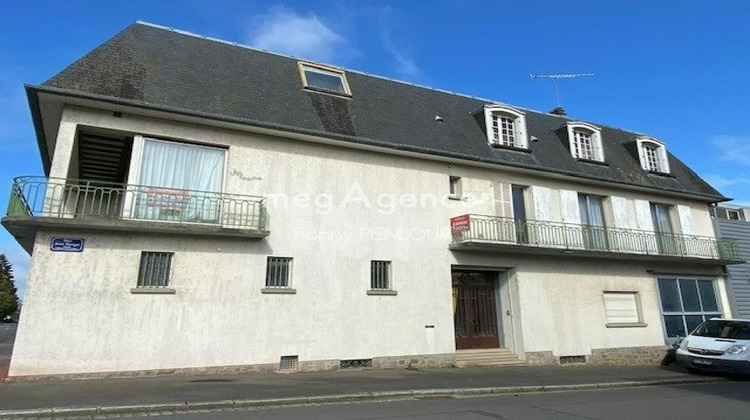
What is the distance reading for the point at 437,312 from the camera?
43.5 ft

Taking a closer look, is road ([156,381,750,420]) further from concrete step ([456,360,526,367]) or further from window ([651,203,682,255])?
window ([651,203,682,255])

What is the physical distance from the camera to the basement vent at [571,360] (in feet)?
48.6

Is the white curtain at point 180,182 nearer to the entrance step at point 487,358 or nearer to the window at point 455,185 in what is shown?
the window at point 455,185

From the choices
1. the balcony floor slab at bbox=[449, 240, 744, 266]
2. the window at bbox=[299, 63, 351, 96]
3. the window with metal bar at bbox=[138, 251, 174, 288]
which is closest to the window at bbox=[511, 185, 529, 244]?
the balcony floor slab at bbox=[449, 240, 744, 266]

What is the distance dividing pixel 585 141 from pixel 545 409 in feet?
44.3

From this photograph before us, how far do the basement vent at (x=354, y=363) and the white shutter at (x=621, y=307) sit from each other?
8949 mm

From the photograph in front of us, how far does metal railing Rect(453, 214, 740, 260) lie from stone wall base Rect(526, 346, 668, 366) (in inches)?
130

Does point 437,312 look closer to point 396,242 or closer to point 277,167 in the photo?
point 396,242

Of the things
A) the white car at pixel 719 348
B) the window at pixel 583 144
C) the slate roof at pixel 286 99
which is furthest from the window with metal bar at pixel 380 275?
the window at pixel 583 144

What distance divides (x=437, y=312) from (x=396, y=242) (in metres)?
2.29

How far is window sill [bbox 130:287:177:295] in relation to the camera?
33.3 feet

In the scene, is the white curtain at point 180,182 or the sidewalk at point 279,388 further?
the white curtain at point 180,182

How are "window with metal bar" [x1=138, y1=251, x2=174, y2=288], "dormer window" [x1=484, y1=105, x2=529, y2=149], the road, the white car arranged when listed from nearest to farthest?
the road, "window with metal bar" [x1=138, y1=251, x2=174, y2=288], the white car, "dormer window" [x1=484, y1=105, x2=529, y2=149]

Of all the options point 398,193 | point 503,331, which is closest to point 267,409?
point 398,193
